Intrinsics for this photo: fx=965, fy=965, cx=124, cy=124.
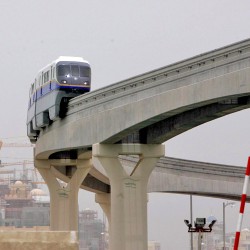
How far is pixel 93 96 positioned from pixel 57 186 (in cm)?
3373

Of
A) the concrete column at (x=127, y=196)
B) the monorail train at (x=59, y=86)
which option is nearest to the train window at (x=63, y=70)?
the monorail train at (x=59, y=86)

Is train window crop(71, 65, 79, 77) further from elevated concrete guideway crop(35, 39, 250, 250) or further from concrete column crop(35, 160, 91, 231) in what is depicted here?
concrete column crop(35, 160, 91, 231)

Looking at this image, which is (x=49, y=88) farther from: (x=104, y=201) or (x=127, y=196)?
(x=104, y=201)

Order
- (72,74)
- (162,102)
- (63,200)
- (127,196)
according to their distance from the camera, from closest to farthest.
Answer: (162,102) → (127,196) → (72,74) → (63,200)

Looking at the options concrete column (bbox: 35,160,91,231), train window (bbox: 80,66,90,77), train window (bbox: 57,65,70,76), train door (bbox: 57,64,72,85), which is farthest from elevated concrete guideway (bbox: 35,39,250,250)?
concrete column (bbox: 35,160,91,231)

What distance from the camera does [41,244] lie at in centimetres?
1194

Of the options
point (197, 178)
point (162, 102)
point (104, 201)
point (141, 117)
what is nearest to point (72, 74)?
point (141, 117)

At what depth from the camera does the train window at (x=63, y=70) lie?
68.1m

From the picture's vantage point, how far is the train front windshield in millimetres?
67438

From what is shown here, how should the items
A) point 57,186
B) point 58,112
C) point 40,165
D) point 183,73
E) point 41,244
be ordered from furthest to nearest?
point 57,186
point 40,165
point 58,112
point 183,73
point 41,244

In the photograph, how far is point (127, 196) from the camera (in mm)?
61094

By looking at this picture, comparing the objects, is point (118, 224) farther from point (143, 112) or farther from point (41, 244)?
point (41, 244)

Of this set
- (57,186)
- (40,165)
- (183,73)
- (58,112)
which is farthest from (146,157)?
(57,186)

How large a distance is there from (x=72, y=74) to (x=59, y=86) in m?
1.66
